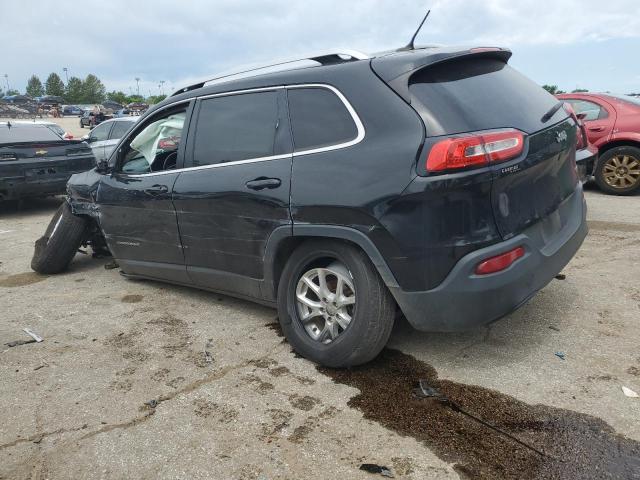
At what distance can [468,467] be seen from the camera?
2355 millimetres

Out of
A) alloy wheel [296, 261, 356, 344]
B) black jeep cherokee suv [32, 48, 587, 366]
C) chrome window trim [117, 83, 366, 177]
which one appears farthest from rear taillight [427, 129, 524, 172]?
alloy wheel [296, 261, 356, 344]

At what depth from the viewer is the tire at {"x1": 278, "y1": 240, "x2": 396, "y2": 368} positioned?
307cm

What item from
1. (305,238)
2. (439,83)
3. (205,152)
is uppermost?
(439,83)

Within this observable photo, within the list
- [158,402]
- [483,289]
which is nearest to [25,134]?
[158,402]

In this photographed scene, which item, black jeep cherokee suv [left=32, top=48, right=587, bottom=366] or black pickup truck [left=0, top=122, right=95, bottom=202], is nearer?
black jeep cherokee suv [left=32, top=48, right=587, bottom=366]

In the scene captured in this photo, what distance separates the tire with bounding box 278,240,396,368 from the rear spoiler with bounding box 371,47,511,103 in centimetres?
93

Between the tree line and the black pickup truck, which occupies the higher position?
the tree line

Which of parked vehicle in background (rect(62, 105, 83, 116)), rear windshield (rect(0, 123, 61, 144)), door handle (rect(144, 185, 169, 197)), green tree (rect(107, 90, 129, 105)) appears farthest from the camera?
green tree (rect(107, 90, 129, 105))

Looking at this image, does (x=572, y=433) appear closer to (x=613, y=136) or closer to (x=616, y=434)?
(x=616, y=434)

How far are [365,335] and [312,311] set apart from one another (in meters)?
0.44

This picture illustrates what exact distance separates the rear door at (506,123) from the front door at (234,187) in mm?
956

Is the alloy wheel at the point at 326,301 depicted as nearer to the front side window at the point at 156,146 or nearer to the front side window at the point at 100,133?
the front side window at the point at 156,146

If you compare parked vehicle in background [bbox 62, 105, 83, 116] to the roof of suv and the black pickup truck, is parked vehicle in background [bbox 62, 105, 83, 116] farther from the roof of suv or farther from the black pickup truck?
the roof of suv

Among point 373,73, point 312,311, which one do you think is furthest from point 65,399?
point 373,73
